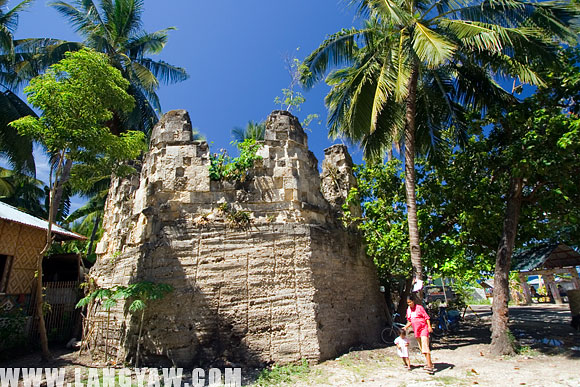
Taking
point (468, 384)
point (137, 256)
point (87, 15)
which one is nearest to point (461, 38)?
point (468, 384)

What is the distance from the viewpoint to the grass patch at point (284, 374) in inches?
238

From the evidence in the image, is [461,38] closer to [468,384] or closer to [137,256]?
[468,384]

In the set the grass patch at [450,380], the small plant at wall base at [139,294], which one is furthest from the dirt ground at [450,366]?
the small plant at wall base at [139,294]

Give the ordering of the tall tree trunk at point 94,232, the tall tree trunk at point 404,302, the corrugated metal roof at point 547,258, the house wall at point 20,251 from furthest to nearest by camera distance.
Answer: the tall tree trunk at point 94,232
the corrugated metal roof at point 547,258
the house wall at point 20,251
the tall tree trunk at point 404,302

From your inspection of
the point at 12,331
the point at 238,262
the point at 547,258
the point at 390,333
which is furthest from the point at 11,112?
the point at 547,258

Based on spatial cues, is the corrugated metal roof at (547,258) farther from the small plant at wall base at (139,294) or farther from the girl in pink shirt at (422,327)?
the small plant at wall base at (139,294)

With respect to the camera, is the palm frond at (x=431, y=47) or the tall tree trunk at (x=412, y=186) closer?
the palm frond at (x=431, y=47)

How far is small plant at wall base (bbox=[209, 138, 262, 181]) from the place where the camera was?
7855 millimetres

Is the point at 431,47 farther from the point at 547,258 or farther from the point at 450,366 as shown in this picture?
the point at 547,258

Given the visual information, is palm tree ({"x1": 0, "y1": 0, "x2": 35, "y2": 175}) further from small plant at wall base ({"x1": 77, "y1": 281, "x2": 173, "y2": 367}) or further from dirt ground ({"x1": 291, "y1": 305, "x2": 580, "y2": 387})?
dirt ground ({"x1": 291, "y1": 305, "x2": 580, "y2": 387})

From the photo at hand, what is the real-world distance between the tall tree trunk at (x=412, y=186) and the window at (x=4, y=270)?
11.8 meters

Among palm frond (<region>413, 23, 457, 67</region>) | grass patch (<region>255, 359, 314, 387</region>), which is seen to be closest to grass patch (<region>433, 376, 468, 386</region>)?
grass patch (<region>255, 359, 314, 387</region>)

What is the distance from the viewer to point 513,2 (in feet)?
26.0

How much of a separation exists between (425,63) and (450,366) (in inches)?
268
